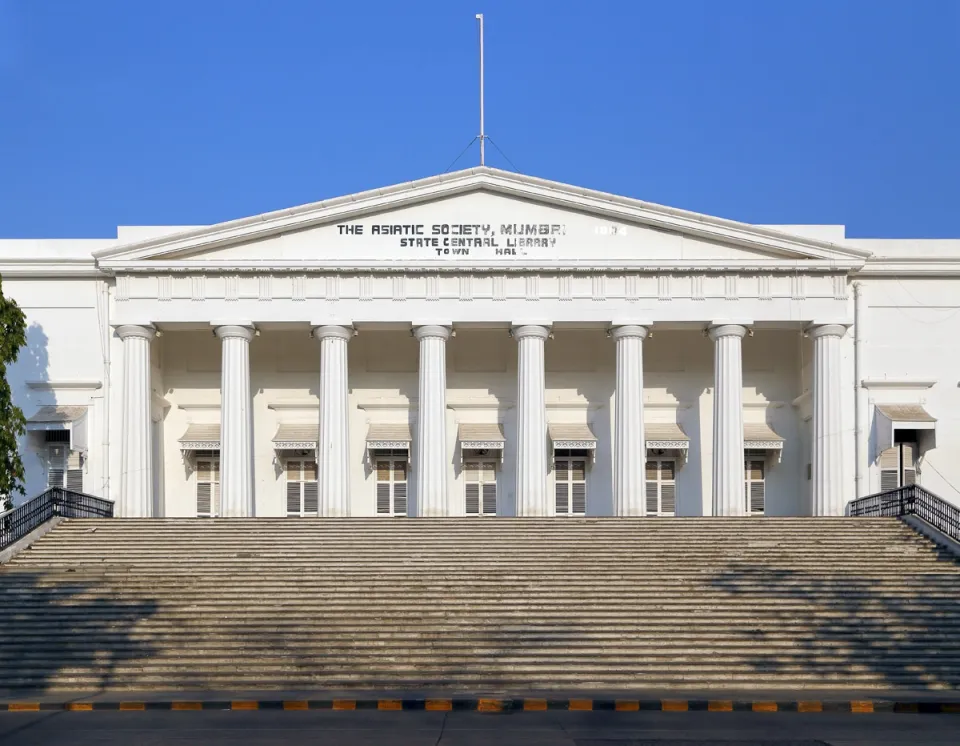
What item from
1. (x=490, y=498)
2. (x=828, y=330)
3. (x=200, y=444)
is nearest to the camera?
(x=828, y=330)

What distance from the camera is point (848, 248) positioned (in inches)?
1559

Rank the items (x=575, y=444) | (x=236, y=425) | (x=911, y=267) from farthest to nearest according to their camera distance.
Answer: (x=575, y=444), (x=911, y=267), (x=236, y=425)

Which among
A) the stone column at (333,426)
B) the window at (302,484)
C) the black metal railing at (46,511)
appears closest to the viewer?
the black metal railing at (46,511)

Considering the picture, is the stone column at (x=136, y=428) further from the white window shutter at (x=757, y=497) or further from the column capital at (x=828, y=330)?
the column capital at (x=828, y=330)

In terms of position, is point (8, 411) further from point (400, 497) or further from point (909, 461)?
point (909, 461)

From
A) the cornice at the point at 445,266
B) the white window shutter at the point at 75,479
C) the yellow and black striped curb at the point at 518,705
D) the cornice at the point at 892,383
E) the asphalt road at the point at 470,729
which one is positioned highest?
the cornice at the point at 445,266

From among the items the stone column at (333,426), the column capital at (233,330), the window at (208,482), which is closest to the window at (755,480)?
the stone column at (333,426)

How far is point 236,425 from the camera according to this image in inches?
→ 1548

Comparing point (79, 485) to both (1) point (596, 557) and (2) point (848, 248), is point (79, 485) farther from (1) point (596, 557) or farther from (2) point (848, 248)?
(2) point (848, 248)

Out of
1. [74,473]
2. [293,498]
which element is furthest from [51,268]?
[293,498]

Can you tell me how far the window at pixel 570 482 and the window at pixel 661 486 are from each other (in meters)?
2.16

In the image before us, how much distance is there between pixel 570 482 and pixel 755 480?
6.19 m

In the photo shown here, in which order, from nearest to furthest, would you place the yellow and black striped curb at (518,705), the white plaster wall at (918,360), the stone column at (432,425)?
1. the yellow and black striped curb at (518,705)
2. the stone column at (432,425)
3. the white plaster wall at (918,360)

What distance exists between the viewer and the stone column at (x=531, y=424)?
39156mm
